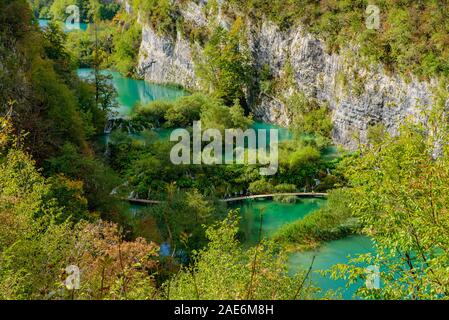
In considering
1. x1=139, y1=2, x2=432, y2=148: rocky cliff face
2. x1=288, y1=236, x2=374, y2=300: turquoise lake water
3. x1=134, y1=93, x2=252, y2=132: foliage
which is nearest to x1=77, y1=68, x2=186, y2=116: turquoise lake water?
x1=139, y1=2, x2=432, y2=148: rocky cliff face

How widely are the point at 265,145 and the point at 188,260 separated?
20.6m

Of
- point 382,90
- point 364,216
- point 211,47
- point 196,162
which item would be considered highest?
point 211,47

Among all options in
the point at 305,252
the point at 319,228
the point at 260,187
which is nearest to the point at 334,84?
the point at 260,187

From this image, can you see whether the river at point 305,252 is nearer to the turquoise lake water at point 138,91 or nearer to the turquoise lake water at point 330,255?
the turquoise lake water at point 330,255

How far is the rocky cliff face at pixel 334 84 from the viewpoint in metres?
39.2

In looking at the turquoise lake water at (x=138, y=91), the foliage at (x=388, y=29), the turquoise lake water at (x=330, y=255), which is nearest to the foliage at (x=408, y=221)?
the turquoise lake water at (x=330, y=255)

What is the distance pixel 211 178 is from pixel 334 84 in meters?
18.8

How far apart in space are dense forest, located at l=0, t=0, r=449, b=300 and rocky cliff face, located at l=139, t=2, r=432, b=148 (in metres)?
0.90

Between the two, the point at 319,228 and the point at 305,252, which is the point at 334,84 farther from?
the point at 305,252

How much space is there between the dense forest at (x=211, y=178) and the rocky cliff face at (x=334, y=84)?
90 cm

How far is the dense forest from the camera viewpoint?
32.7 ft

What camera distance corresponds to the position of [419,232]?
960 centimetres

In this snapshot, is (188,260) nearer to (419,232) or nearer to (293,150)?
(419,232)
